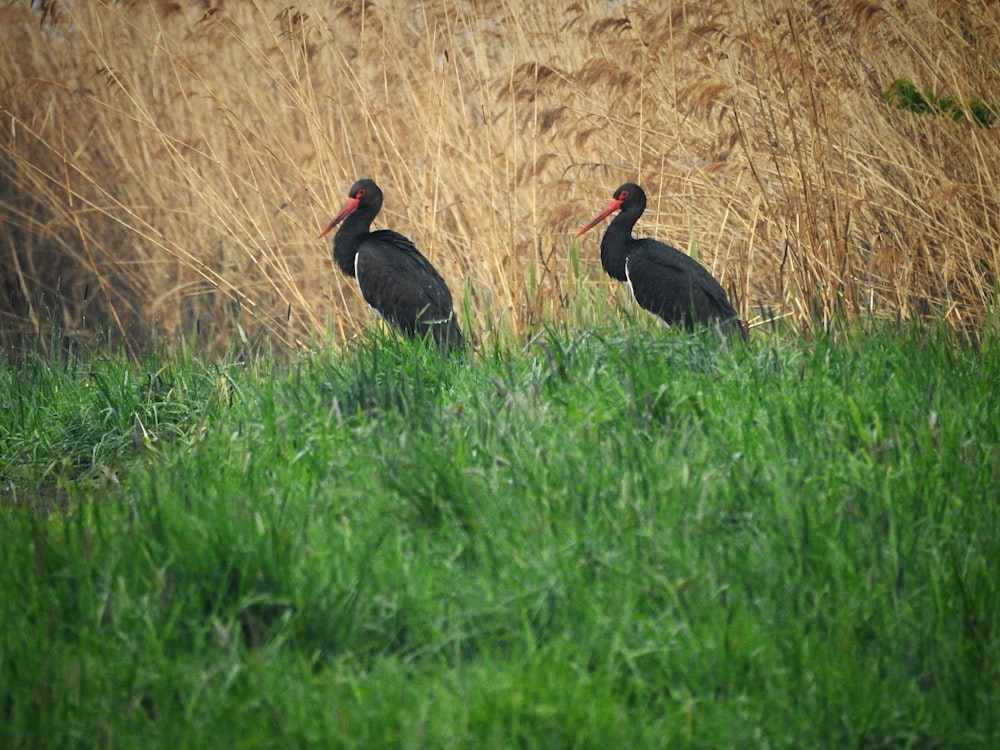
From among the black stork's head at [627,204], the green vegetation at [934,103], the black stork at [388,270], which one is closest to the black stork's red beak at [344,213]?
the black stork at [388,270]

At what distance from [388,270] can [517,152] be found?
0.76 m

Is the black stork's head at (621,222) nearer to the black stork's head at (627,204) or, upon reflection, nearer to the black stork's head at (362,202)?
the black stork's head at (627,204)

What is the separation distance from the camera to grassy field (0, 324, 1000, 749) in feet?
7.25

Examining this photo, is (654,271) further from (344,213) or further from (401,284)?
(344,213)

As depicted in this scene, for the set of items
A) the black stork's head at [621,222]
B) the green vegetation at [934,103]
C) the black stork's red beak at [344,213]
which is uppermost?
the green vegetation at [934,103]

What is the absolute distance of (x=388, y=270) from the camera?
5465 millimetres

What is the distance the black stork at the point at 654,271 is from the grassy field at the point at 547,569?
139 centimetres

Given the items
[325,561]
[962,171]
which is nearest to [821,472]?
[325,561]

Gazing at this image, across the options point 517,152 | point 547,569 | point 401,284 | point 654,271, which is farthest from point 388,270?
point 547,569

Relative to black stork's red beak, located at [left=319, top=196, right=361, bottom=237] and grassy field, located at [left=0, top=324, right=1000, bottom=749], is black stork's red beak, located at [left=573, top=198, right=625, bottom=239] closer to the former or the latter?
black stork's red beak, located at [left=319, top=196, right=361, bottom=237]

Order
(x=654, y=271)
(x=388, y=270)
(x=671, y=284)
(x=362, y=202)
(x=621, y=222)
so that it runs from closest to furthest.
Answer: (x=671, y=284) < (x=654, y=271) < (x=388, y=270) < (x=621, y=222) < (x=362, y=202)

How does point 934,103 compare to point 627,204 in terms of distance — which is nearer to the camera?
point 934,103

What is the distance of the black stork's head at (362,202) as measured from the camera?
5625mm

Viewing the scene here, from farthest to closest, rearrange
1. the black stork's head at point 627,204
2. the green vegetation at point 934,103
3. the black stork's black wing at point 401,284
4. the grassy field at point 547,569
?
the black stork's head at point 627,204
the black stork's black wing at point 401,284
the green vegetation at point 934,103
the grassy field at point 547,569
